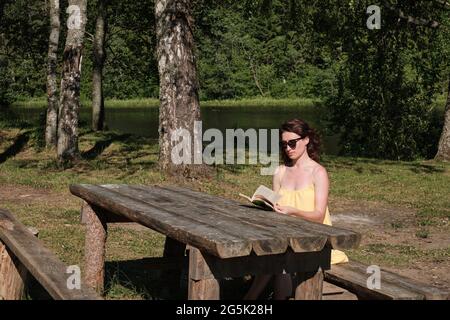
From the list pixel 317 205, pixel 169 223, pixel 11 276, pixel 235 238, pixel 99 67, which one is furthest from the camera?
pixel 99 67

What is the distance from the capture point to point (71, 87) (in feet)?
61.2

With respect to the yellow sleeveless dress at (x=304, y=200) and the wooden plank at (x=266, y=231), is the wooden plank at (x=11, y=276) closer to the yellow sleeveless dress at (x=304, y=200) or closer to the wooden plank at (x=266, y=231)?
the wooden plank at (x=266, y=231)

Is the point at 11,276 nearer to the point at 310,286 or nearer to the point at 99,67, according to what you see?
the point at 310,286

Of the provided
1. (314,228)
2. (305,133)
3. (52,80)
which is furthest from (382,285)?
→ (52,80)

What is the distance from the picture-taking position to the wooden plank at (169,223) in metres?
4.71

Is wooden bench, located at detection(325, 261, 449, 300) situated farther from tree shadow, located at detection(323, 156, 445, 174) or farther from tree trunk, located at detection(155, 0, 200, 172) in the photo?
tree shadow, located at detection(323, 156, 445, 174)

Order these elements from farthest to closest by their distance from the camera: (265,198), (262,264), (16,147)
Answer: (16,147) < (265,198) < (262,264)

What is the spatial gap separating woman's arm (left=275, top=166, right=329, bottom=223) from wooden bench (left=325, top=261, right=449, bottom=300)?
467mm

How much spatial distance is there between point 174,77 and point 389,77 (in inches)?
606

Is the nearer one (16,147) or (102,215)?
(102,215)

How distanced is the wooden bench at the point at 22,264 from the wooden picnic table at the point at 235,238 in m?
0.71

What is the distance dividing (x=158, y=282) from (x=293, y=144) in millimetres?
2575

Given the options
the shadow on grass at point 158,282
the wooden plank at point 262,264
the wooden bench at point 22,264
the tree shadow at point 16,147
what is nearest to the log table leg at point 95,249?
the shadow on grass at point 158,282

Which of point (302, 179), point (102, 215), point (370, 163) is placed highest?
point (302, 179)
